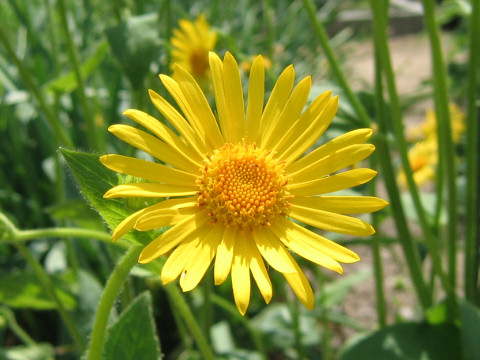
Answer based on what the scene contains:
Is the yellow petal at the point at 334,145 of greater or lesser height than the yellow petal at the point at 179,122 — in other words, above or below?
below

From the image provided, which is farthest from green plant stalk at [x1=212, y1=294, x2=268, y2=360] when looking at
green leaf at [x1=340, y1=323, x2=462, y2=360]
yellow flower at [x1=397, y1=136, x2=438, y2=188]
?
yellow flower at [x1=397, y1=136, x2=438, y2=188]

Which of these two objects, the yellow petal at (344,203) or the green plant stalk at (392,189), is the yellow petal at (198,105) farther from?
the green plant stalk at (392,189)

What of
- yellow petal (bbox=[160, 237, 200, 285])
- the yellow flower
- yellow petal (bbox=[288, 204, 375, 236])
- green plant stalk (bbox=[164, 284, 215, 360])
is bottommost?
the yellow flower

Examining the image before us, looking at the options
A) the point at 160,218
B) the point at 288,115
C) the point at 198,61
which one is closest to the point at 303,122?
the point at 288,115

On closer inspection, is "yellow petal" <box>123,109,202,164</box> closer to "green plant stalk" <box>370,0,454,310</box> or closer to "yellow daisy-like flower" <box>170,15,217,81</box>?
"green plant stalk" <box>370,0,454,310</box>

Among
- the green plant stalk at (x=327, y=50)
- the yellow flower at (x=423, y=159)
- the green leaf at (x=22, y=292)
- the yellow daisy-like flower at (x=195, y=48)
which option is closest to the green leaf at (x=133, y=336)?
the green leaf at (x=22, y=292)

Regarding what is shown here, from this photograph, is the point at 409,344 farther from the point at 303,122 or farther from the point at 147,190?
the point at 147,190
